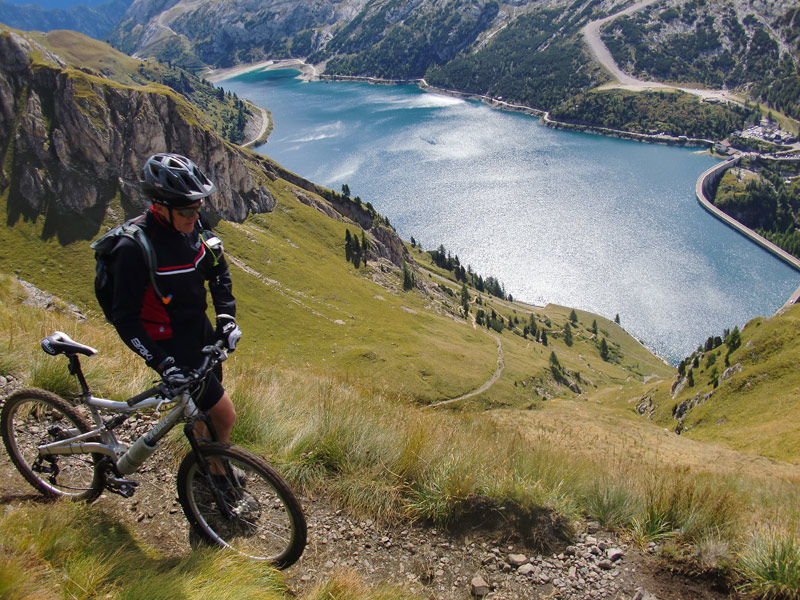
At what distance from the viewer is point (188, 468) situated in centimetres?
581

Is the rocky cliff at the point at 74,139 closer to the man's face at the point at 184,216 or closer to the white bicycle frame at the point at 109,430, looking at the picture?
the white bicycle frame at the point at 109,430

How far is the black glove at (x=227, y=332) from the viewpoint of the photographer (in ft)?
19.9

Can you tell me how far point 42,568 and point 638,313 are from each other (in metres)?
164

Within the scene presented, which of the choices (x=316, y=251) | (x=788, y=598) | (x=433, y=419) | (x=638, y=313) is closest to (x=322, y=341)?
(x=316, y=251)

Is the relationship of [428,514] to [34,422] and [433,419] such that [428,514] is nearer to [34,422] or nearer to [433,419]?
[433,419]

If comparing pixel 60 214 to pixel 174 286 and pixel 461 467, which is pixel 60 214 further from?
pixel 461 467

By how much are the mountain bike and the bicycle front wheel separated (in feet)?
0.04

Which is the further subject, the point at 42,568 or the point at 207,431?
the point at 207,431

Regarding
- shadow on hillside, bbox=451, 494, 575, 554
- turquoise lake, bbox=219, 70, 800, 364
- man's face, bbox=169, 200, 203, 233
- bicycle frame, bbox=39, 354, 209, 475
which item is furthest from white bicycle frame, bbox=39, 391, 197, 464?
turquoise lake, bbox=219, 70, 800, 364

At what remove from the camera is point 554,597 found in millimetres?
5824

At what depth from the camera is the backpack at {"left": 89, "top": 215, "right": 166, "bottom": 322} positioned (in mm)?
5148

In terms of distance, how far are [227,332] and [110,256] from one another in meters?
1.59

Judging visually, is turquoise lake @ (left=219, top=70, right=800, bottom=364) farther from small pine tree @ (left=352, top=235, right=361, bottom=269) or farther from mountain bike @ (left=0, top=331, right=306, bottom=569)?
mountain bike @ (left=0, top=331, right=306, bottom=569)

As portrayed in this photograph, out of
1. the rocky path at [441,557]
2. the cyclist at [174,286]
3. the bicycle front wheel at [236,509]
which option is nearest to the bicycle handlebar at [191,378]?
the cyclist at [174,286]
